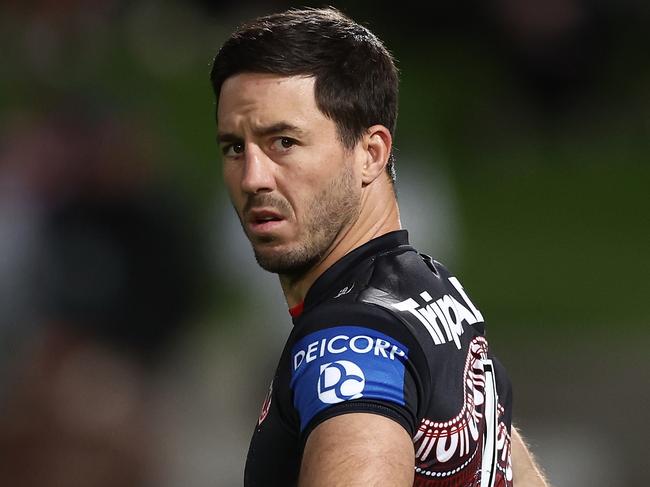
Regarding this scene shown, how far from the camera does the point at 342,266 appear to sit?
245 centimetres

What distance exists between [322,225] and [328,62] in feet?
1.10

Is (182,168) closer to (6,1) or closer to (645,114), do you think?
(6,1)

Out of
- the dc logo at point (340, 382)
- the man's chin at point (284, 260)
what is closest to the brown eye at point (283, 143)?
the man's chin at point (284, 260)

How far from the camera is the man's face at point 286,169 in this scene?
241cm

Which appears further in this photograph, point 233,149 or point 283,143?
point 233,149

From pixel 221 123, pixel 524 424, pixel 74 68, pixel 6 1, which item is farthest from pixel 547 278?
pixel 221 123

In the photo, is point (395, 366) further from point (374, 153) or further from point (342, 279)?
point (374, 153)

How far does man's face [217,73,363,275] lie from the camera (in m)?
2.41

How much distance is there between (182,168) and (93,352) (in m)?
1.96

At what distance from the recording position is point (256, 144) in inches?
96.0

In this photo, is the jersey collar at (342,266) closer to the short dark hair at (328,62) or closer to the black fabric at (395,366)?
the black fabric at (395,366)

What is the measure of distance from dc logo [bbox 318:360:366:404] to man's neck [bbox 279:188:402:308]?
1.59 ft

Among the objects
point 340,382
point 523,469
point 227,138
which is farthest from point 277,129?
point 523,469

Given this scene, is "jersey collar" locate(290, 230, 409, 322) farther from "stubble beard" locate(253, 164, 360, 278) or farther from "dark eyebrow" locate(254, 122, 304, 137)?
"dark eyebrow" locate(254, 122, 304, 137)
